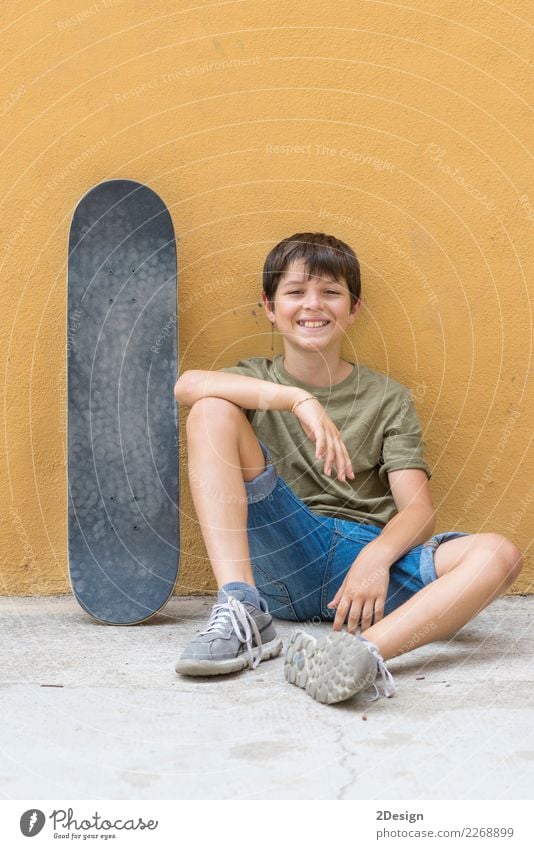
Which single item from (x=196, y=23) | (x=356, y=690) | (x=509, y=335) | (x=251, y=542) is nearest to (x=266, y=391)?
(x=251, y=542)

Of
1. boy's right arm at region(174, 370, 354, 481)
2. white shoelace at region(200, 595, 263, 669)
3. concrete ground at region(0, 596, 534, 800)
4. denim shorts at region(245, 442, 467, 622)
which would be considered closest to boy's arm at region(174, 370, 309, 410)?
boy's right arm at region(174, 370, 354, 481)

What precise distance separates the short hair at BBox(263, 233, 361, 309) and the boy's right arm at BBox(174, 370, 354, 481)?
1.02 ft

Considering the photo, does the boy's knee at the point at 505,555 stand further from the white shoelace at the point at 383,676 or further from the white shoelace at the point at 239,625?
the white shoelace at the point at 239,625

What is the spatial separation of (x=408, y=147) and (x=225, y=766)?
1444 mm

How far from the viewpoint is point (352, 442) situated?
1818mm

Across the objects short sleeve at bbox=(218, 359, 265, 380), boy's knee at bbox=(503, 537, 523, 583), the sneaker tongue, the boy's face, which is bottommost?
the sneaker tongue

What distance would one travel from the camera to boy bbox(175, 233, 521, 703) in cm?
146

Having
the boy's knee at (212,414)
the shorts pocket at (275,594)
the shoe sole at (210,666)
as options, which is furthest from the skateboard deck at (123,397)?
the shoe sole at (210,666)

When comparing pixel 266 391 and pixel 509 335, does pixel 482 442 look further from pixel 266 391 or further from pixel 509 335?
pixel 266 391

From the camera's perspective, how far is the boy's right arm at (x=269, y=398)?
1.50m

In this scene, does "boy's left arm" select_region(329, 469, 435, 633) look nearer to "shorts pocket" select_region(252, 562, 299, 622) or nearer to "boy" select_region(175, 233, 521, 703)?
"boy" select_region(175, 233, 521, 703)

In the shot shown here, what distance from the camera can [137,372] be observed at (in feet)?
6.44

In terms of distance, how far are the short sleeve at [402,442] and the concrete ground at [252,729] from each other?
1.14 ft

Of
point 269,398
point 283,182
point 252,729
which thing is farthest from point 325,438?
point 283,182
